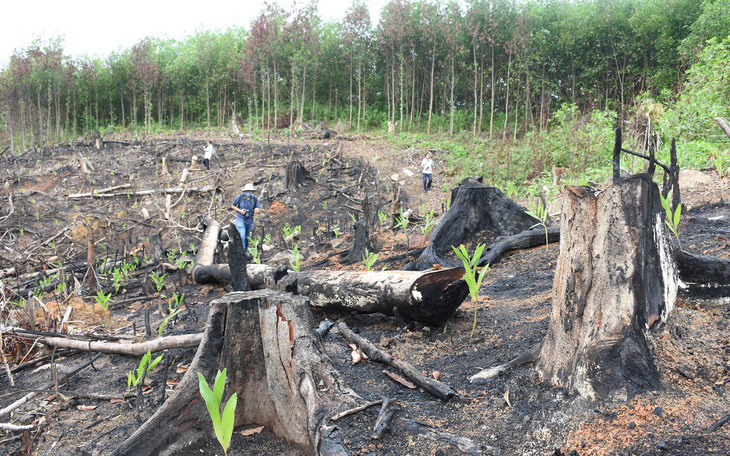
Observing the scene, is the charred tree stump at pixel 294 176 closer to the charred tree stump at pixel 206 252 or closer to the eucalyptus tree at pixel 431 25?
the charred tree stump at pixel 206 252

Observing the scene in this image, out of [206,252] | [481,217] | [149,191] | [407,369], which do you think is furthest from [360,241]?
[149,191]

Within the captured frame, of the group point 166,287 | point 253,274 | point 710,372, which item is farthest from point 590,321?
point 166,287

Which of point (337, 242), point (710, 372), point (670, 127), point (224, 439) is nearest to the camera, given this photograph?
point (224, 439)

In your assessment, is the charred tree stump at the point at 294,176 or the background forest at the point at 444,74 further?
the background forest at the point at 444,74

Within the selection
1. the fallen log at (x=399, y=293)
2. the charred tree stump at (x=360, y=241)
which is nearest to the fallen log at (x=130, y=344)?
the fallen log at (x=399, y=293)

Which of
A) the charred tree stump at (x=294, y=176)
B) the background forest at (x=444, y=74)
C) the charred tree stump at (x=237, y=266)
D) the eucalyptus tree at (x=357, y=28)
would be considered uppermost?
the eucalyptus tree at (x=357, y=28)

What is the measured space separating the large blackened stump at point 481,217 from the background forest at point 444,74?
18.2 ft

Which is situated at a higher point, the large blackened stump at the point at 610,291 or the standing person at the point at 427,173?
the standing person at the point at 427,173

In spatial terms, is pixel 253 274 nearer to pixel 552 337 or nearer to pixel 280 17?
pixel 552 337

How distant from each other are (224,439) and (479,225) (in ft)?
16.6

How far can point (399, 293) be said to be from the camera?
352 cm

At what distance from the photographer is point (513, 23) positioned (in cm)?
2608

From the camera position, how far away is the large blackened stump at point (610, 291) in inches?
80.7

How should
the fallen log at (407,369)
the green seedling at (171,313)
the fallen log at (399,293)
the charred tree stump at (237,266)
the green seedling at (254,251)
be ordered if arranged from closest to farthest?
the fallen log at (407,369) → the charred tree stump at (237,266) → the fallen log at (399,293) → the green seedling at (171,313) → the green seedling at (254,251)
